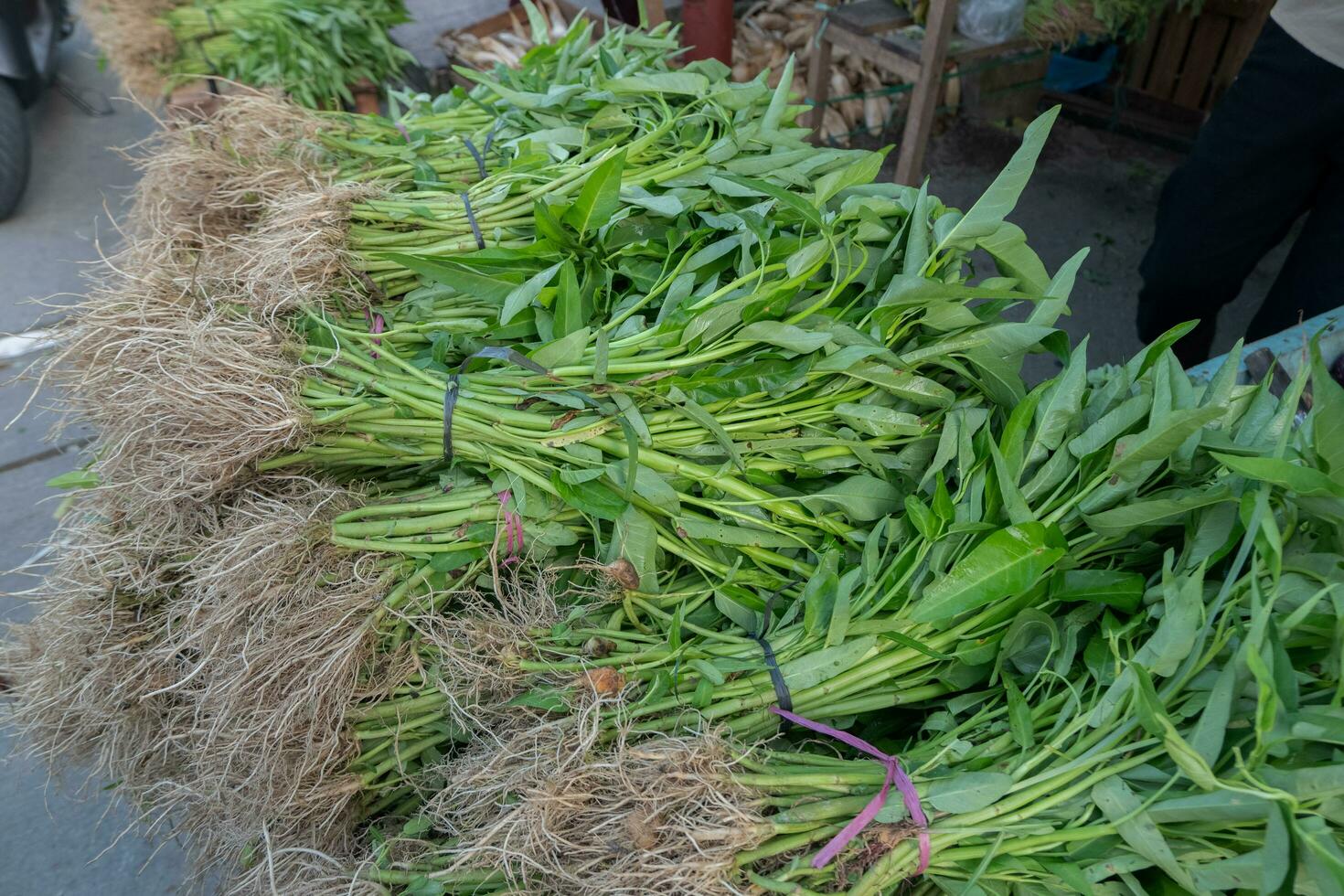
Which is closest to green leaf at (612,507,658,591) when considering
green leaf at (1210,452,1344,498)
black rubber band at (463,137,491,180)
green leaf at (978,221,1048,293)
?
green leaf at (978,221,1048,293)

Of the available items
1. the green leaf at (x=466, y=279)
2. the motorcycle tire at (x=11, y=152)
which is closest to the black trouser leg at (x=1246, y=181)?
the green leaf at (x=466, y=279)

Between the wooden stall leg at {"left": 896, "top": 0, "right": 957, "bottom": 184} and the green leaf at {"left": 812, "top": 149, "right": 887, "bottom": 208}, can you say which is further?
the wooden stall leg at {"left": 896, "top": 0, "right": 957, "bottom": 184}

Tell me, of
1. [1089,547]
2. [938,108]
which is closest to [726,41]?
[938,108]

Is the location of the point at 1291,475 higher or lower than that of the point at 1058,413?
higher

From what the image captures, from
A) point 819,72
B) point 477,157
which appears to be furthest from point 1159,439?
point 819,72

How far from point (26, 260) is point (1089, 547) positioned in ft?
14.0

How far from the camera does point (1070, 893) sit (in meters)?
0.91

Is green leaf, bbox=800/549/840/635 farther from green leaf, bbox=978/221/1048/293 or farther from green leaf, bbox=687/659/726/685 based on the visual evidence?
green leaf, bbox=978/221/1048/293

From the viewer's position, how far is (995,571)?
1019 mm

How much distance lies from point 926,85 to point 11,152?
4045mm

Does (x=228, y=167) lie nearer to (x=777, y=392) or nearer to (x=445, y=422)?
(x=445, y=422)

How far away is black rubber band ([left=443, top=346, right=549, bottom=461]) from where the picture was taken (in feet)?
4.08

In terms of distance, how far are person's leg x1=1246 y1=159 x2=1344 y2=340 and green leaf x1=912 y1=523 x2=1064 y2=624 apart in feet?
5.41

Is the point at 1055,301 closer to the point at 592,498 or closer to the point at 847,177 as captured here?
the point at 847,177
